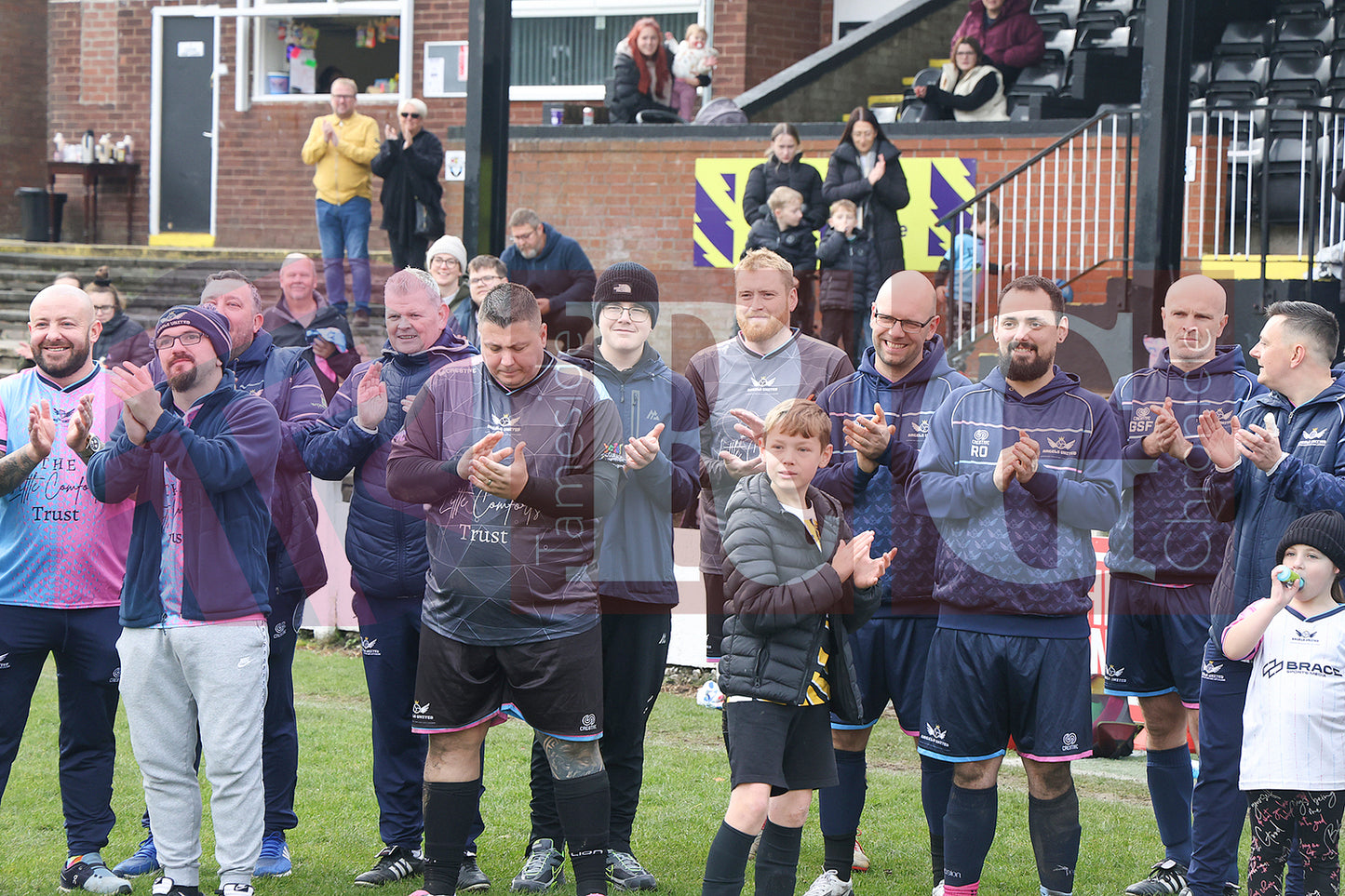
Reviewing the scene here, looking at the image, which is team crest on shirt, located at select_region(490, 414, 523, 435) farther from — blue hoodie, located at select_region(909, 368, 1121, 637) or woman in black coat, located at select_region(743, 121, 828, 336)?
woman in black coat, located at select_region(743, 121, 828, 336)

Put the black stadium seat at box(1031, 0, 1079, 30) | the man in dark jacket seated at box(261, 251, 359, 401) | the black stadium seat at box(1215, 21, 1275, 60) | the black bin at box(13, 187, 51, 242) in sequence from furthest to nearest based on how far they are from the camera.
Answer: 1. the black bin at box(13, 187, 51, 242)
2. the black stadium seat at box(1031, 0, 1079, 30)
3. the black stadium seat at box(1215, 21, 1275, 60)
4. the man in dark jacket seated at box(261, 251, 359, 401)

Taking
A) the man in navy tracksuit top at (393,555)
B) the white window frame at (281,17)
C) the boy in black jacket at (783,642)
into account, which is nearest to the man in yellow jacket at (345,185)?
the white window frame at (281,17)

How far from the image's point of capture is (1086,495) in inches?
196

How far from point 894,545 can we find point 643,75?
10.7m

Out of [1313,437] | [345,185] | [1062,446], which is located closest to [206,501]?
[1062,446]

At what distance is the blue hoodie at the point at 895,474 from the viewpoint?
5.54m

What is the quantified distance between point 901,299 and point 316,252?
13.9 metres

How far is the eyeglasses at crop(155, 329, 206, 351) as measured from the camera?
16.9 feet

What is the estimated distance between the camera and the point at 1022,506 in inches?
199

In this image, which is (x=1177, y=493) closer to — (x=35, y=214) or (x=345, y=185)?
(x=345, y=185)

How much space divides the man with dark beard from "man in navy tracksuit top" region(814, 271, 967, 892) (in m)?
0.42

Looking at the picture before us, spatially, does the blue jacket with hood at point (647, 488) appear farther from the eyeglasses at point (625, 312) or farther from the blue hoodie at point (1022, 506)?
the blue hoodie at point (1022, 506)

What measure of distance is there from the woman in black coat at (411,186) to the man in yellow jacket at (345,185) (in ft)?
1.70

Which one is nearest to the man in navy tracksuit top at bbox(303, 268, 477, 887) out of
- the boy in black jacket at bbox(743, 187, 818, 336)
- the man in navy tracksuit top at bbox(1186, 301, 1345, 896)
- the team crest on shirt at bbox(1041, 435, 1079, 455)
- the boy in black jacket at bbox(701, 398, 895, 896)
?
the boy in black jacket at bbox(701, 398, 895, 896)
